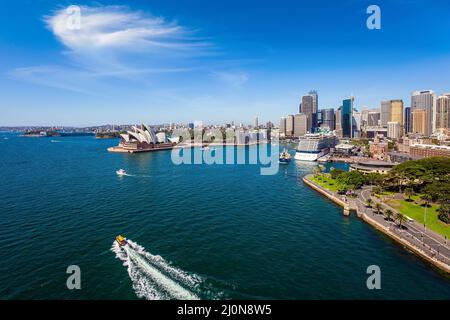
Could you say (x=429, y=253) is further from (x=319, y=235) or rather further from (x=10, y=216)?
(x=10, y=216)

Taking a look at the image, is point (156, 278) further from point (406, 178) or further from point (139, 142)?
point (139, 142)

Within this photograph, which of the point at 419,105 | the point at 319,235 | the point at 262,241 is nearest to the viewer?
the point at 262,241

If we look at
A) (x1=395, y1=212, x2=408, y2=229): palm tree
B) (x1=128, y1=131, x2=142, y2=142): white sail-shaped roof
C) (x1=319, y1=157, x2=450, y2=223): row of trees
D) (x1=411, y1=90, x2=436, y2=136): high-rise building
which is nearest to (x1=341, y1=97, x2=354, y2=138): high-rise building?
(x1=411, y1=90, x2=436, y2=136): high-rise building

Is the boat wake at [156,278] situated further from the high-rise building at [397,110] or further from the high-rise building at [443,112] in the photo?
the high-rise building at [397,110]
